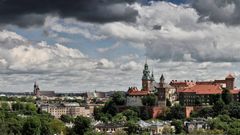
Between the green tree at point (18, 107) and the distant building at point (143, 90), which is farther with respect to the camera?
the green tree at point (18, 107)

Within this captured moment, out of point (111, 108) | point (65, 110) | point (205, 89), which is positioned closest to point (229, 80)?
point (205, 89)

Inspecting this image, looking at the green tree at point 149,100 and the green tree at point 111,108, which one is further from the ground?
the green tree at point 149,100

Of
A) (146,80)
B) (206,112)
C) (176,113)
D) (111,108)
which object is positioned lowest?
(176,113)

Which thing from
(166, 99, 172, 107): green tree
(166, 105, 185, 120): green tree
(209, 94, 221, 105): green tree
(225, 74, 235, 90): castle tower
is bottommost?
(166, 105, 185, 120): green tree

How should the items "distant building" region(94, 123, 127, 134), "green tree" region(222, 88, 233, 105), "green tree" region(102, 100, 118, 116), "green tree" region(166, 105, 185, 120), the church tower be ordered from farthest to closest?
the church tower
"green tree" region(102, 100, 118, 116)
"green tree" region(222, 88, 233, 105)
"green tree" region(166, 105, 185, 120)
"distant building" region(94, 123, 127, 134)

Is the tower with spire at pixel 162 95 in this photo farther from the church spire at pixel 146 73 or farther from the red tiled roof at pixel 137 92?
the church spire at pixel 146 73

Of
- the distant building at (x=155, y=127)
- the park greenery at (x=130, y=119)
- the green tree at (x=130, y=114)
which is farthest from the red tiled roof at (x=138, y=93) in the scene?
the distant building at (x=155, y=127)

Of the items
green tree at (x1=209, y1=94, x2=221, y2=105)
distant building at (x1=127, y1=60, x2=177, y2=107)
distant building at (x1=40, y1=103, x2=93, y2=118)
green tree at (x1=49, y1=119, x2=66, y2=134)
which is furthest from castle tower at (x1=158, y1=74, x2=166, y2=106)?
distant building at (x1=40, y1=103, x2=93, y2=118)

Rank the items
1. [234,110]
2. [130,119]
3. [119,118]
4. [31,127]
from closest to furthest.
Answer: [31,127] → [234,110] → [130,119] → [119,118]

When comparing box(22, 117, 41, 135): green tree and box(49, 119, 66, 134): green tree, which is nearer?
box(22, 117, 41, 135): green tree

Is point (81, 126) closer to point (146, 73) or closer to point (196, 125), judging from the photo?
point (196, 125)

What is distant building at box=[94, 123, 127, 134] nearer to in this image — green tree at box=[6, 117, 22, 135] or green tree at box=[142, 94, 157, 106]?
green tree at box=[6, 117, 22, 135]

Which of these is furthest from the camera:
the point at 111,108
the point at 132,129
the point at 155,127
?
the point at 111,108

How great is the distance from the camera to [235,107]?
7200 cm
